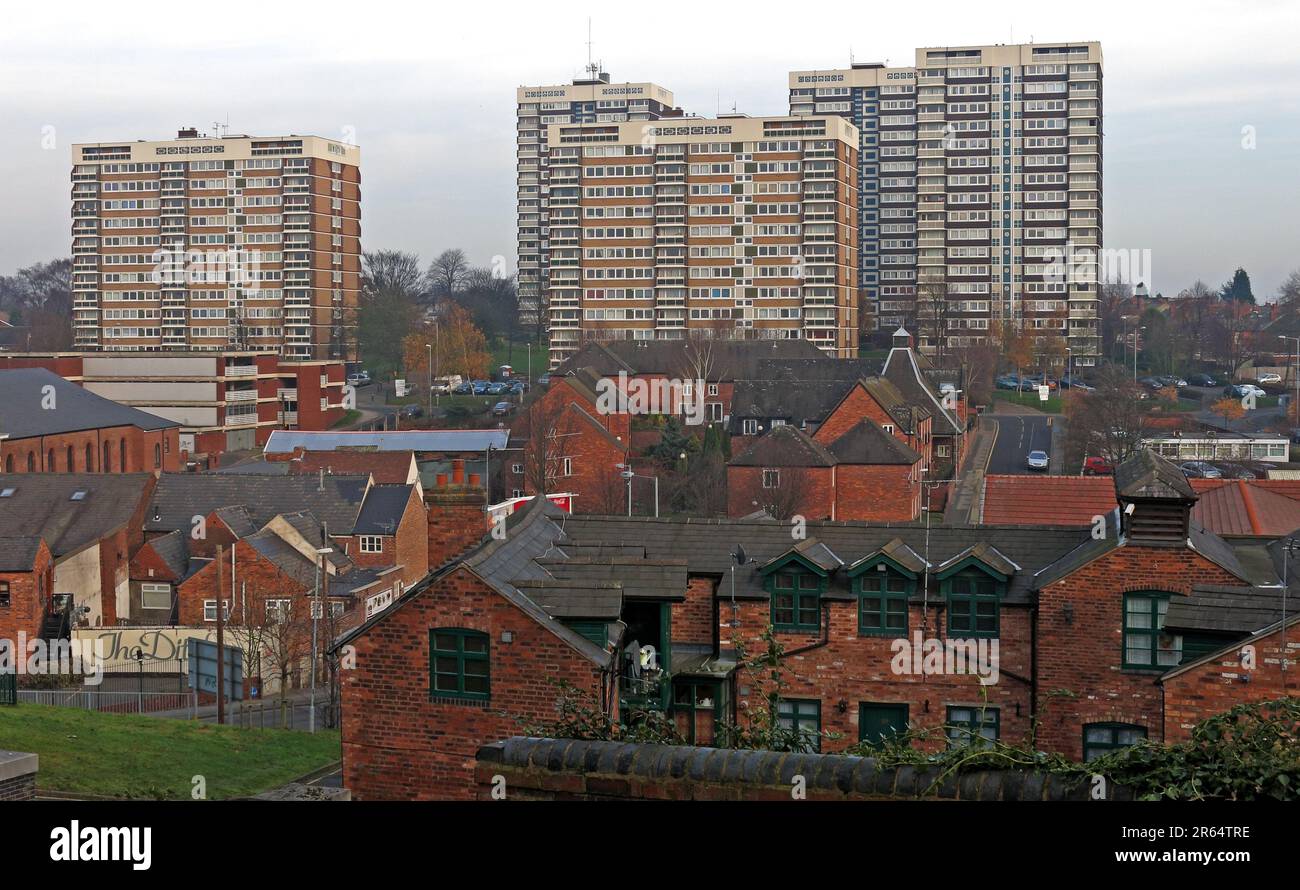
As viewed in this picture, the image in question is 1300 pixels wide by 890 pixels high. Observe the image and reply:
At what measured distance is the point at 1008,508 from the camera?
3644cm

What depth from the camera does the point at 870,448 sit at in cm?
6147

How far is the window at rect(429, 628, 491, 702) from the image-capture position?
16656 millimetres

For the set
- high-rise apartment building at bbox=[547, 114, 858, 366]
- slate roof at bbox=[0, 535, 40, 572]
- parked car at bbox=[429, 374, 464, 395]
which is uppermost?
high-rise apartment building at bbox=[547, 114, 858, 366]

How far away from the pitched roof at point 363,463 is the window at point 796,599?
43.6 meters

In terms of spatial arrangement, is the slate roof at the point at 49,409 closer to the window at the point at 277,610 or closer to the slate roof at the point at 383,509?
the slate roof at the point at 383,509

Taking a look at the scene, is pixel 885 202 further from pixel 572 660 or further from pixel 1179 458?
pixel 572 660

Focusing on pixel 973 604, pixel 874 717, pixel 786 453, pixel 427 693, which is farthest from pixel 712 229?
pixel 427 693

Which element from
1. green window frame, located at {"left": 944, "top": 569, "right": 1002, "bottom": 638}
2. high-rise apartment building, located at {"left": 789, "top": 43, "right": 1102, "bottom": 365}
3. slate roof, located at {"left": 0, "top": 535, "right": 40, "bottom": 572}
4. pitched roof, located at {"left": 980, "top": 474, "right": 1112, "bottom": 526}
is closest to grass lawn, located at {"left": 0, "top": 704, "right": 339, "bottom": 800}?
green window frame, located at {"left": 944, "top": 569, "right": 1002, "bottom": 638}

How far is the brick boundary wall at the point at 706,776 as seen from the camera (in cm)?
700

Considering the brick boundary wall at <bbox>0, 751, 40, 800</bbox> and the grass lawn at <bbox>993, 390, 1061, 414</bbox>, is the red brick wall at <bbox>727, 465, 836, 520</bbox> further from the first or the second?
the grass lawn at <bbox>993, 390, 1061, 414</bbox>

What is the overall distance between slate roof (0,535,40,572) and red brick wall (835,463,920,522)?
106ft

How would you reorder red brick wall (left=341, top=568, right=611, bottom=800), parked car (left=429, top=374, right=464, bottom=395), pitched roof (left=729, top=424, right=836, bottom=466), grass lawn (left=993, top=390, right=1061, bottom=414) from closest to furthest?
red brick wall (left=341, top=568, right=611, bottom=800) < pitched roof (left=729, top=424, right=836, bottom=466) < grass lawn (left=993, top=390, right=1061, bottom=414) < parked car (left=429, top=374, right=464, bottom=395)
